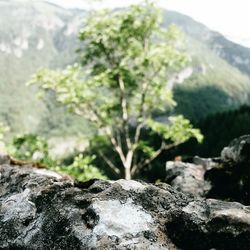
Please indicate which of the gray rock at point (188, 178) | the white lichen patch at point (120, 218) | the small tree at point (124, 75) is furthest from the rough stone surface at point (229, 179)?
the small tree at point (124, 75)

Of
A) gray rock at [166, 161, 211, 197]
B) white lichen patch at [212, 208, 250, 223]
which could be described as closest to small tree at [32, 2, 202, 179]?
gray rock at [166, 161, 211, 197]

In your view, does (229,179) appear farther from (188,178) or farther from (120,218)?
(120,218)

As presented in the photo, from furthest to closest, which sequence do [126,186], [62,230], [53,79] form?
[53,79] < [126,186] < [62,230]

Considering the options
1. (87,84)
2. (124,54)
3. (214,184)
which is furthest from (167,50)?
(214,184)

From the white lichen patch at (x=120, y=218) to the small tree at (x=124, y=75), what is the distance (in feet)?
63.0

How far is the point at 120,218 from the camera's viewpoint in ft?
14.7

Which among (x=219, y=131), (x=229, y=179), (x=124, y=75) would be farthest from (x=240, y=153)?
(x=219, y=131)

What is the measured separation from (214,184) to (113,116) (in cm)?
1890

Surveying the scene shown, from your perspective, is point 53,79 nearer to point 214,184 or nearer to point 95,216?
point 214,184

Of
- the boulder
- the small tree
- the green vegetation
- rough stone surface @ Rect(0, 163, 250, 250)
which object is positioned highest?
rough stone surface @ Rect(0, 163, 250, 250)

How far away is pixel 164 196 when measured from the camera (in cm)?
473

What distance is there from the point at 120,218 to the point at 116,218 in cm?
4

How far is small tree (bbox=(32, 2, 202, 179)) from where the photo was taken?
2436cm

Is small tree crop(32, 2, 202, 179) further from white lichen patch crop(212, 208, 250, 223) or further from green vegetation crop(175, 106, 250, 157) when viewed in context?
green vegetation crop(175, 106, 250, 157)
